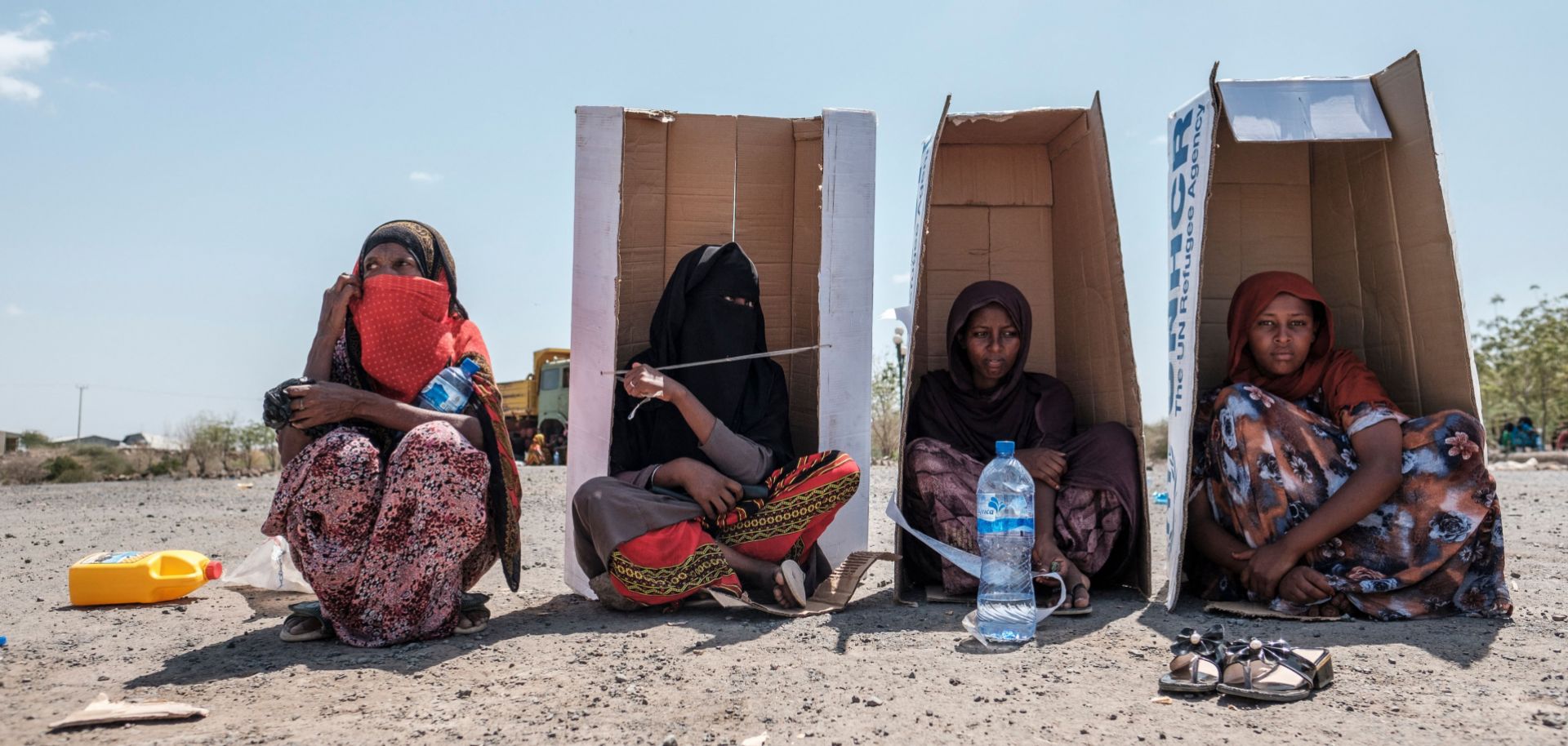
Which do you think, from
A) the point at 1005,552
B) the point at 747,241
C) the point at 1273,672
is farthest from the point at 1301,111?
the point at 747,241

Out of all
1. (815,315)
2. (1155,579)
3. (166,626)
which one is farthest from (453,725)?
(1155,579)

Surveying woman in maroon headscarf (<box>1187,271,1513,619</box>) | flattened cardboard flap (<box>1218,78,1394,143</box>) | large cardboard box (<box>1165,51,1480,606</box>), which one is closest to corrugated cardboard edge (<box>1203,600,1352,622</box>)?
woman in maroon headscarf (<box>1187,271,1513,619</box>)

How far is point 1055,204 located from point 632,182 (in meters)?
2.01

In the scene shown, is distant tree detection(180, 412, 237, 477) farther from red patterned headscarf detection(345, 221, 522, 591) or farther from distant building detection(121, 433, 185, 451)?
red patterned headscarf detection(345, 221, 522, 591)

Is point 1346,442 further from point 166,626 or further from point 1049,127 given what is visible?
point 166,626

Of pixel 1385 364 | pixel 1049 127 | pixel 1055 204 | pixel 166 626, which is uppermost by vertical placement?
pixel 1049 127

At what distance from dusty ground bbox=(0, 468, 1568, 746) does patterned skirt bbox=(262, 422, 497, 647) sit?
119 mm

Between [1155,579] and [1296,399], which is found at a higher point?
[1296,399]

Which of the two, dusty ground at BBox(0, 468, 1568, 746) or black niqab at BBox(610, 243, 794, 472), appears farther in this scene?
black niqab at BBox(610, 243, 794, 472)

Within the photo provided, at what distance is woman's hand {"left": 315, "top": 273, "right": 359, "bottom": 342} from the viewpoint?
332 centimetres

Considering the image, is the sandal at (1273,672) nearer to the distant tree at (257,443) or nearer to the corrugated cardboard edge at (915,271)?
the corrugated cardboard edge at (915,271)

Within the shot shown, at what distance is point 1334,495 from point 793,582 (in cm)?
187

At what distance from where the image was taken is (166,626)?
11.2 feet

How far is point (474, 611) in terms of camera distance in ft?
11.2
